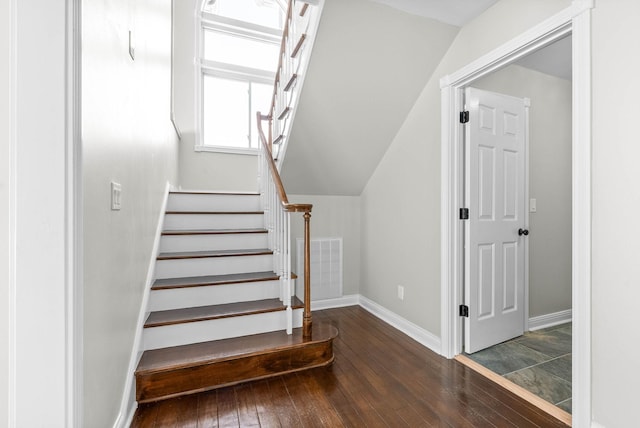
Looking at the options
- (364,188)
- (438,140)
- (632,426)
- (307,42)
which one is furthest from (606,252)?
(364,188)

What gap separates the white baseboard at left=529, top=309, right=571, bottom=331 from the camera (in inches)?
112

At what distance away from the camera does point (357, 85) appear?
8.09 ft

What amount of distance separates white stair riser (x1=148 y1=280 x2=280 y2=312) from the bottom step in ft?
1.07

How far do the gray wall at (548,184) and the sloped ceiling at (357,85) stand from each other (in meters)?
0.96

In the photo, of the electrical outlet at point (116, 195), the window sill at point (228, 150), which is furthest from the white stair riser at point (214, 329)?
the window sill at point (228, 150)

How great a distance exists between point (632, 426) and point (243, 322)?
83.2 inches

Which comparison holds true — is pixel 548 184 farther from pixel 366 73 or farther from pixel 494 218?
pixel 366 73

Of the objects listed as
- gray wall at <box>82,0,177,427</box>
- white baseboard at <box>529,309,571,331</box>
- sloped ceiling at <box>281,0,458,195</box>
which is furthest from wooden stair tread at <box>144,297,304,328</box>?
white baseboard at <box>529,309,571,331</box>

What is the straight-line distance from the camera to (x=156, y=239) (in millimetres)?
2479

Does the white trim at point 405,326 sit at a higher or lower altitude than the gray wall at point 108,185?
lower

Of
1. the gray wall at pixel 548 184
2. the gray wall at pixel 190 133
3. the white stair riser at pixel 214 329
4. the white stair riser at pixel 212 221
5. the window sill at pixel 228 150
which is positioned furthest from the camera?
the window sill at pixel 228 150

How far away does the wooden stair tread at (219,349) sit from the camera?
183 cm

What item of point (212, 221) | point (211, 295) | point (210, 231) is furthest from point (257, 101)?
point (211, 295)
